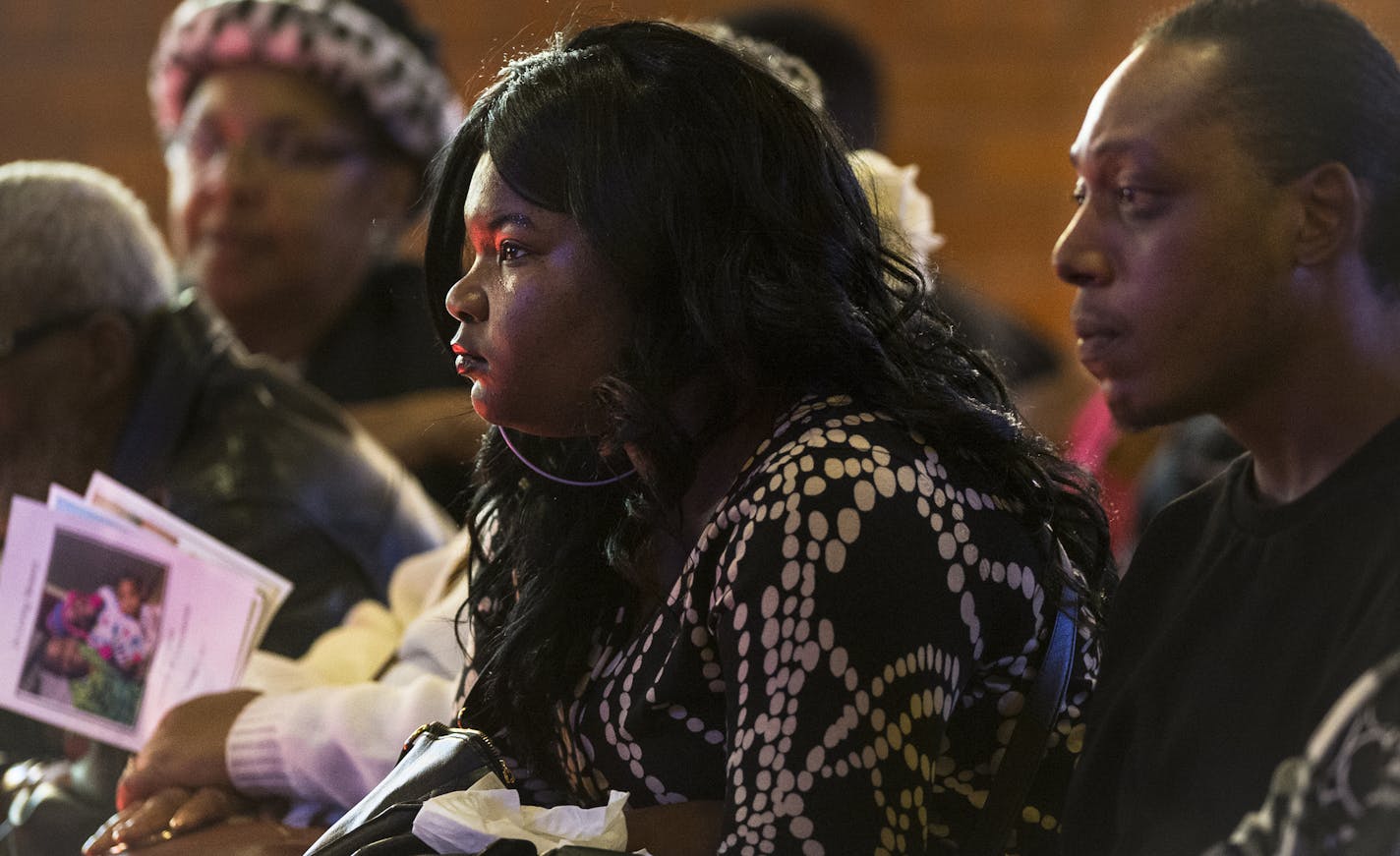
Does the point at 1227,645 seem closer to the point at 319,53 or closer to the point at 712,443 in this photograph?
the point at 712,443

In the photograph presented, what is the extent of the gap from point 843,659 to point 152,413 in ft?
→ 4.47

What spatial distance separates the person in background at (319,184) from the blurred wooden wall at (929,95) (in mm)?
1429

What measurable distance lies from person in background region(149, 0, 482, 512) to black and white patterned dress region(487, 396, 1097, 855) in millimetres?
1798

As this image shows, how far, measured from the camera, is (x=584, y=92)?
1275mm

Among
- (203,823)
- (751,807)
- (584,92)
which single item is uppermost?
(584,92)

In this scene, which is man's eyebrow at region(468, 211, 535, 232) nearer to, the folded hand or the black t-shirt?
the black t-shirt

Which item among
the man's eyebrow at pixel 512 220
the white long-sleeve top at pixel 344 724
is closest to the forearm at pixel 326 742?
the white long-sleeve top at pixel 344 724

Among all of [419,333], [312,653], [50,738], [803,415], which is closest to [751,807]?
[803,415]

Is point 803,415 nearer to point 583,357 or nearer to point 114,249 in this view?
point 583,357

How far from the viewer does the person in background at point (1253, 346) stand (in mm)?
1039

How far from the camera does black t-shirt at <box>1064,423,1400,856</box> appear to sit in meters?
1.02

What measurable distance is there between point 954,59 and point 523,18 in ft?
3.96

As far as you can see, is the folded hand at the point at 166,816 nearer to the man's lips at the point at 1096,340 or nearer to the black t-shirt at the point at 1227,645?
the black t-shirt at the point at 1227,645

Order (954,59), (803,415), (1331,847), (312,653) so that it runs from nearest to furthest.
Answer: (1331,847)
(803,415)
(312,653)
(954,59)
